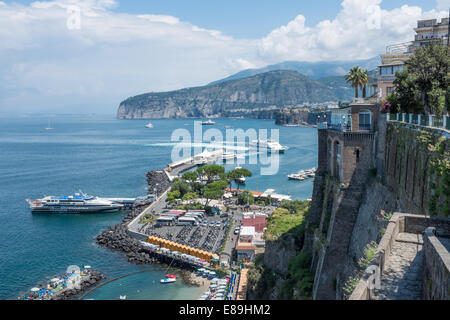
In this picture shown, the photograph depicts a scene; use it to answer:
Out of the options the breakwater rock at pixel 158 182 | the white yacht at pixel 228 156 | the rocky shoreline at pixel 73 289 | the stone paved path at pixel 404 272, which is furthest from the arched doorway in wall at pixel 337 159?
the white yacht at pixel 228 156

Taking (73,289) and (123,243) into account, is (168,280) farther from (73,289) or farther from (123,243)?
(123,243)

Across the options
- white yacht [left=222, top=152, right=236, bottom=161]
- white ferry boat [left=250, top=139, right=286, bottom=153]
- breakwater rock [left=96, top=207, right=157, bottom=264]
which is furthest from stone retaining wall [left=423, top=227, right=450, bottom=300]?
white ferry boat [left=250, top=139, right=286, bottom=153]

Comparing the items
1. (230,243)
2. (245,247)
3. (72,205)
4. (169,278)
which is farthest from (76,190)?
(245,247)

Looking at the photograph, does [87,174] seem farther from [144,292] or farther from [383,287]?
[383,287]

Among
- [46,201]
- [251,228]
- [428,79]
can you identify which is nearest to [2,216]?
[46,201]

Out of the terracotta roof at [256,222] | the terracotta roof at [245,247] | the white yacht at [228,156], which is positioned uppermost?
the white yacht at [228,156]

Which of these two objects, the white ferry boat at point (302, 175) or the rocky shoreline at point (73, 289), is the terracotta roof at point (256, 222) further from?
the white ferry boat at point (302, 175)
